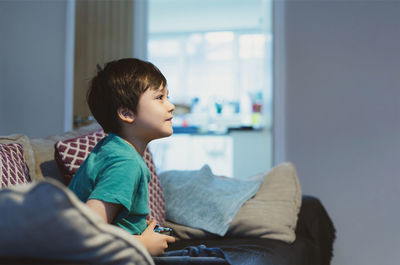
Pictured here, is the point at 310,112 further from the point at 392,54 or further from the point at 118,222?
the point at 118,222

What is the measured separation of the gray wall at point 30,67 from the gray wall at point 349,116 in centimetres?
187

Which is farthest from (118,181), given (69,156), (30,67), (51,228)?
(30,67)

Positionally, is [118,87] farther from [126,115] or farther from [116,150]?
[116,150]

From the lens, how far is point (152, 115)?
117cm

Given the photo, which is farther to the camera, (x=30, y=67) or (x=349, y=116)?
(x=30, y=67)

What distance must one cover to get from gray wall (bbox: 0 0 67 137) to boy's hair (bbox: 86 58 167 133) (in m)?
2.33

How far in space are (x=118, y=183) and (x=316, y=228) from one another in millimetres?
1289

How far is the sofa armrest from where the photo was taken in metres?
1.93

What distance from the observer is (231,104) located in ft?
22.4

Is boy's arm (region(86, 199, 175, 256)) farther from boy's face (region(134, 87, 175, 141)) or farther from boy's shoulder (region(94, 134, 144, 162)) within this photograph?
boy's face (region(134, 87, 175, 141))

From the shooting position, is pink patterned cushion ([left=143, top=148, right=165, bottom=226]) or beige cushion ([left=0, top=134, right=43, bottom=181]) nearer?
beige cushion ([left=0, top=134, right=43, bottom=181])

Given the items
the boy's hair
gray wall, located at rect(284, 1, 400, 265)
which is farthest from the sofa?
gray wall, located at rect(284, 1, 400, 265)

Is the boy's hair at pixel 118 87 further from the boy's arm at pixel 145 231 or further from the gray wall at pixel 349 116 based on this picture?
the gray wall at pixel 349 116

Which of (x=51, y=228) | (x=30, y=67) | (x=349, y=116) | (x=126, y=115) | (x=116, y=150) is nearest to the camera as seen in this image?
(x=51, y=228)
